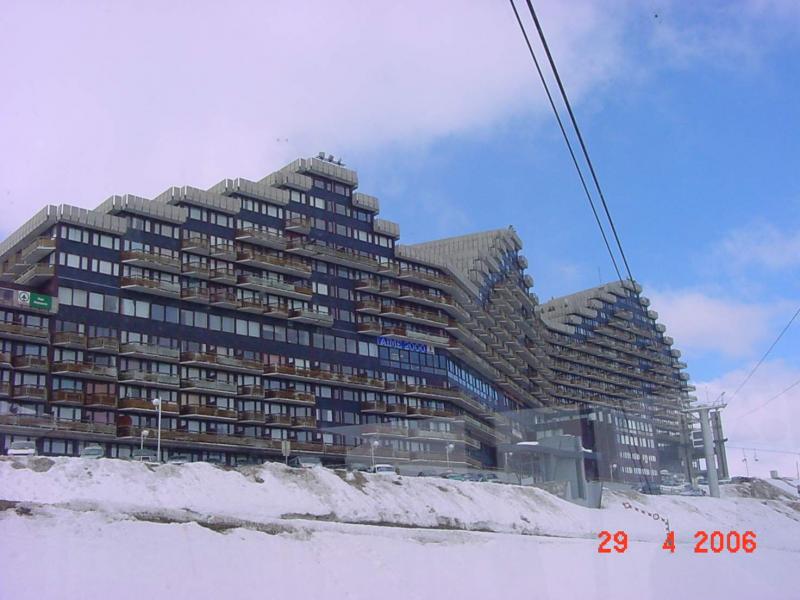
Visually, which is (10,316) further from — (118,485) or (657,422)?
(657,422)

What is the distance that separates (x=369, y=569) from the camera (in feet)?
118

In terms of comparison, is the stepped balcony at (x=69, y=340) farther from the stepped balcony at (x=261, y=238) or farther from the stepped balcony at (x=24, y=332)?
the stepped balcony at (x=261, y=238)

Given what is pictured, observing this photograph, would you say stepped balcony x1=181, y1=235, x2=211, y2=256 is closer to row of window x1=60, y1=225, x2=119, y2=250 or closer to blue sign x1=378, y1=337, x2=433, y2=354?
row of window x1=60, y1=225, x2=119, y2=250

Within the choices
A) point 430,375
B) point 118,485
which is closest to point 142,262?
point 430,375

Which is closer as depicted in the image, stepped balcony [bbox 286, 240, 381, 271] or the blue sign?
stepped balcony [bbox 286, 240, 381, 271]

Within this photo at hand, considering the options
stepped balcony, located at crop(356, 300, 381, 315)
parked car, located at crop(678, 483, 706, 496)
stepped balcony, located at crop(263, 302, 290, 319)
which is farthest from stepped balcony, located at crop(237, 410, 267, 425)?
parked car, located at crop(678, 483, 706, 496)

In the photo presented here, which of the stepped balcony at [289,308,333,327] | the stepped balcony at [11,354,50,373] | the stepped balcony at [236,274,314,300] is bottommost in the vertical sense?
the stepped balcony at [11,354,50,373]

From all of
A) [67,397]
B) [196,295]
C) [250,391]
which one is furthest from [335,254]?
[67,397]

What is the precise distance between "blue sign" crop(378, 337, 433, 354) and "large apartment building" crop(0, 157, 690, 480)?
0.60 ft

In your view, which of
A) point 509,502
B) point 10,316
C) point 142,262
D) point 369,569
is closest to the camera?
point 369,569

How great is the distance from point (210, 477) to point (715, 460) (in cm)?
5008

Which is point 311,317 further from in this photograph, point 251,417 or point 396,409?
point 396,409
